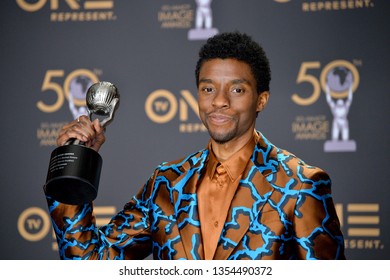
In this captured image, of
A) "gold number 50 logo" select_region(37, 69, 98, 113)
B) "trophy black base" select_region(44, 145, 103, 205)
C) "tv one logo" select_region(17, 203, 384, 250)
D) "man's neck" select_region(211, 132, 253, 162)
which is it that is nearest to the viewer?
"trophy black base" select_region(44, 145, 103, 205)

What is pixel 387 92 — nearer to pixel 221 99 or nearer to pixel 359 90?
pixel 359 90

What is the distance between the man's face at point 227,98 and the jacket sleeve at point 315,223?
0.22m

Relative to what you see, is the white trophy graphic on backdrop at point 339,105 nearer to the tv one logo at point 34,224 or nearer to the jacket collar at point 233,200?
the tv one logo at point 34,224

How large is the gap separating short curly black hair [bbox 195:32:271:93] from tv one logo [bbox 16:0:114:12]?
1866 mm

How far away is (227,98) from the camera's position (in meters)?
1.72

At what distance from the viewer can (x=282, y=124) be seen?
3.31m

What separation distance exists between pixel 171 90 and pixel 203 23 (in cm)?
37

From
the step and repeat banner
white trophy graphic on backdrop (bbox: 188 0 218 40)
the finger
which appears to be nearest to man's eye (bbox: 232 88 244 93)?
the finger

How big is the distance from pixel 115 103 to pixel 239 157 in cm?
34

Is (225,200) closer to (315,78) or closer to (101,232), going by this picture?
(101,232)

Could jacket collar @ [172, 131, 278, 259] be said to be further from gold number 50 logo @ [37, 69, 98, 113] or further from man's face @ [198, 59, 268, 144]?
Result: gold number 50 logo @ [37, 69, 98, 113]

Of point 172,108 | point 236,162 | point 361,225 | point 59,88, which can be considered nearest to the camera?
point 236,162

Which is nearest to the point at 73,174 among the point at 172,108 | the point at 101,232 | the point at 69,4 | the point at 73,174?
the point at 73,174

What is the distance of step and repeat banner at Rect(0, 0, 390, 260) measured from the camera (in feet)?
10.7
